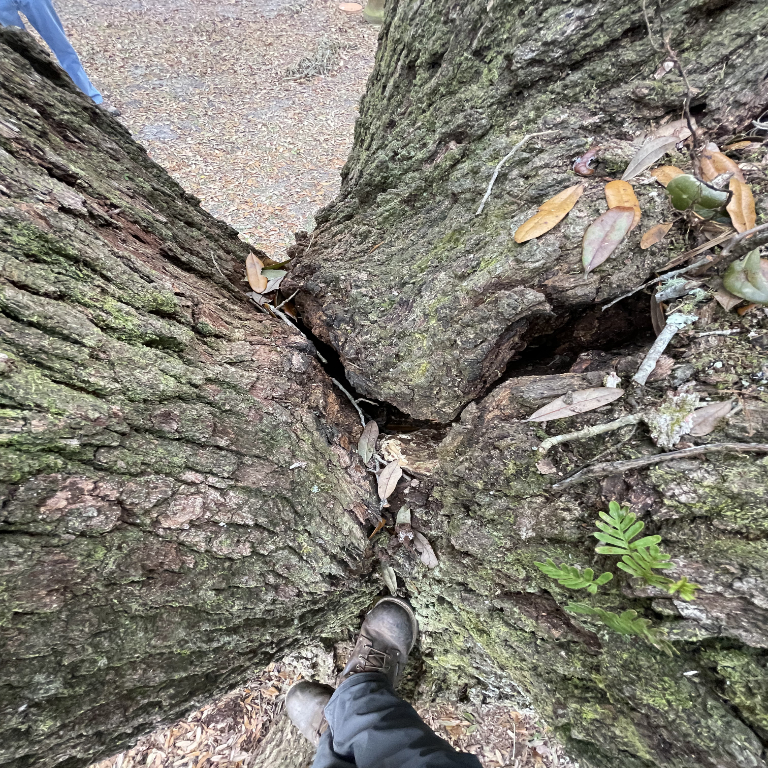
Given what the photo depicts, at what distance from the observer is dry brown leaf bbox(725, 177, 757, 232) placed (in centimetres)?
110

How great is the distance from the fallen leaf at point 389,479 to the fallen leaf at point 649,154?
44.5 inches

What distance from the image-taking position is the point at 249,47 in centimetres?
774

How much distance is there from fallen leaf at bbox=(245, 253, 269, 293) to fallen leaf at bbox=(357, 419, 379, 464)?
2.43 feet

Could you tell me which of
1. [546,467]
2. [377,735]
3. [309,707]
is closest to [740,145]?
[546,467]

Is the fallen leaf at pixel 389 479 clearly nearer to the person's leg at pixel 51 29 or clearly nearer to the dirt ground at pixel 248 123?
the dirt ground at pixel 248 123

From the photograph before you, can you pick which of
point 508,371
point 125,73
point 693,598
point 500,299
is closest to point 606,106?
point 500,299

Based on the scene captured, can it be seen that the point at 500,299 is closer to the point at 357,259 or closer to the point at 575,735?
the point at 357,259

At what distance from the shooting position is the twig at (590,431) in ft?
3.71

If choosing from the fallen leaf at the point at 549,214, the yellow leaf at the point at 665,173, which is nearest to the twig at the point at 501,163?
the fallen leaf at the point at 549,214

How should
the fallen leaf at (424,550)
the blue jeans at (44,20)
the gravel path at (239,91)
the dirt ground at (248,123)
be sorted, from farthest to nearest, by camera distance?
1. the gravel path at (239,91)
2. the blue jeans at (44,20)
3. the dirt ground at (248,123)
4. the fallen leaf at (424,550)

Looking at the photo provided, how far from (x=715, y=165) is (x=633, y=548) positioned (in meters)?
1.01

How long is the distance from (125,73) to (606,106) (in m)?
8.40

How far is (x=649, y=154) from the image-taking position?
122 cm

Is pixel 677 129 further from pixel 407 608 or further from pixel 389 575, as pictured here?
pixel 407 608
